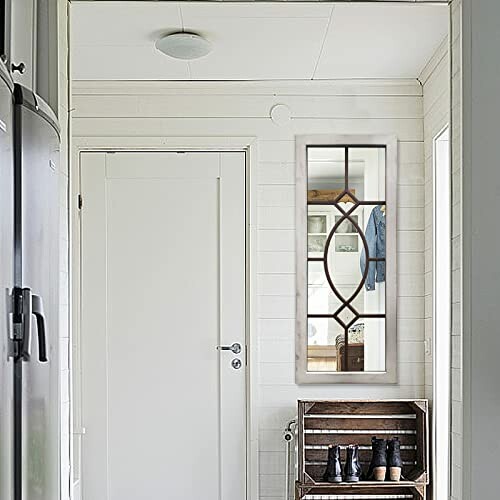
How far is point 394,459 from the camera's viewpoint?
4617 millimetres

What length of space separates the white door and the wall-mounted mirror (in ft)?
1.12

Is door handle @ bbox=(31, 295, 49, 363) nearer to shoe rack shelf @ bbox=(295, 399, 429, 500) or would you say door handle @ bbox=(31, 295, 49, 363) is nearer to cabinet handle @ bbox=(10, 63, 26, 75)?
cabinet handle @ bbox=(10, 63, 26, 75)

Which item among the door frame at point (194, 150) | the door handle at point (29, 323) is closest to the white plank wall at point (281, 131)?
the door frame at point (194, 150)

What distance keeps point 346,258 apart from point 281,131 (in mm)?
727

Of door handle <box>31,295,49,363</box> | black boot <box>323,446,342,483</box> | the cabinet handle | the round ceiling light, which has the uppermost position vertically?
the round ceiling light

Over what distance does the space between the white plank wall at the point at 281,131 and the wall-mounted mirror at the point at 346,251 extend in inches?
2.2

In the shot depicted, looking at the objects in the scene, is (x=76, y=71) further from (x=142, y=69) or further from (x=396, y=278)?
(x=396, y=278)

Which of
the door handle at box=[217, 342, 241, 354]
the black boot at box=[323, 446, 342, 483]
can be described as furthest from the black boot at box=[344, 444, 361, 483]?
the door handle at box=[217, 342, 241, 354]

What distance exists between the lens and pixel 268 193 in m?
5.01

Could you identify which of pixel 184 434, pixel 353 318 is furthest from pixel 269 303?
pixel 184 434

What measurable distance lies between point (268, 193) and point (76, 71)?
3.70 feet

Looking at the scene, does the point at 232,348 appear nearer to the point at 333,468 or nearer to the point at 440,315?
the point at 333,468

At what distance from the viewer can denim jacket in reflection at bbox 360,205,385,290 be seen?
16.4 feet

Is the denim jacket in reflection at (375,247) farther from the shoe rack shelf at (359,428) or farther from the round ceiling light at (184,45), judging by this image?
the round ceiling light at (184,45)
